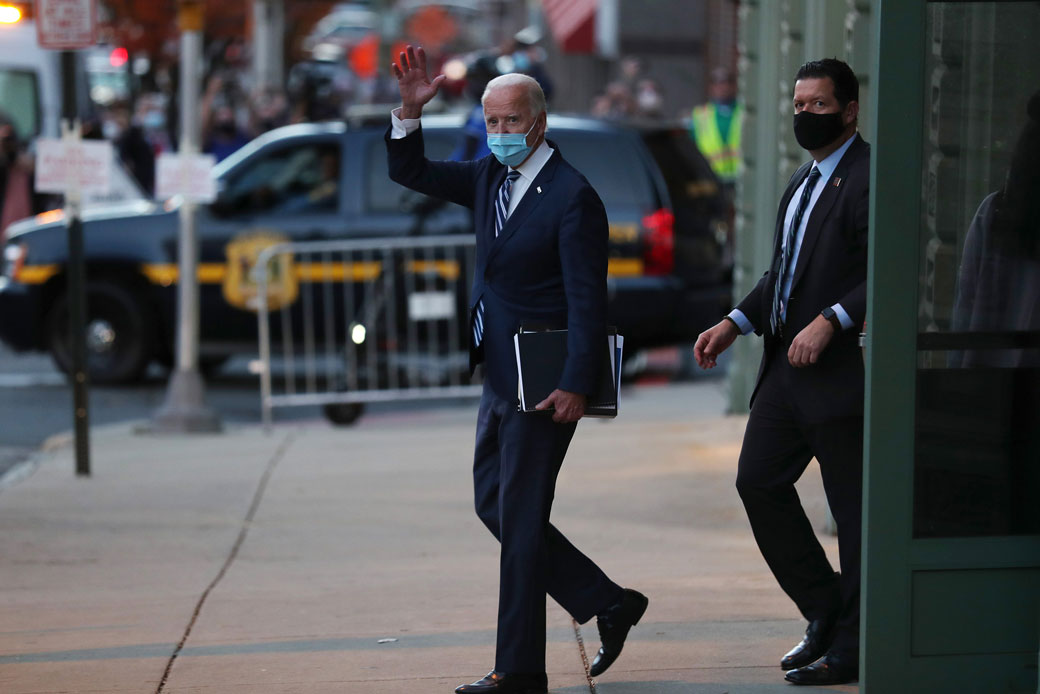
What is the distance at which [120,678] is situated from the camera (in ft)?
17.4

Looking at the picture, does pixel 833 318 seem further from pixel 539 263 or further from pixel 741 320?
pixel 539 263

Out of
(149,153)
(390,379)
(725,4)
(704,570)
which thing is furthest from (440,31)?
(704,570)

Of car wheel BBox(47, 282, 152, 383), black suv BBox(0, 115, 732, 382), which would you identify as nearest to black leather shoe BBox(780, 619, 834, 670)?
black suv BBox(0, 115, 732, 382)

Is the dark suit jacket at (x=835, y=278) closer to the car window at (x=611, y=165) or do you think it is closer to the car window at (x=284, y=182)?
the car window at (x=611, y=165)

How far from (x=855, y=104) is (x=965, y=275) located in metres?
0.63

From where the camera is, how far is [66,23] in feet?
30.4

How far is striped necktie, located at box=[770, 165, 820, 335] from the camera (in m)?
4.90

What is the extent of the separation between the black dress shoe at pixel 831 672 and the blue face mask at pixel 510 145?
5.58ft

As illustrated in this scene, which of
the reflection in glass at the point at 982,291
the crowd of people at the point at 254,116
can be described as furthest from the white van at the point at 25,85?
the reflection in glass at the point at 982,291

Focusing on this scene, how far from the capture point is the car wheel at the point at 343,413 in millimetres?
Result: 11688

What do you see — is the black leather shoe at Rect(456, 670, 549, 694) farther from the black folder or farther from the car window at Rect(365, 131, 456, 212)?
the car window at Rect(365, 131, 456, 212)

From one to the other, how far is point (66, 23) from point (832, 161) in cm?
567

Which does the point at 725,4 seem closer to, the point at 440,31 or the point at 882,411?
the point at 882,411

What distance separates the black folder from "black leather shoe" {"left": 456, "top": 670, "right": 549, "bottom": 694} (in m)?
0.76
